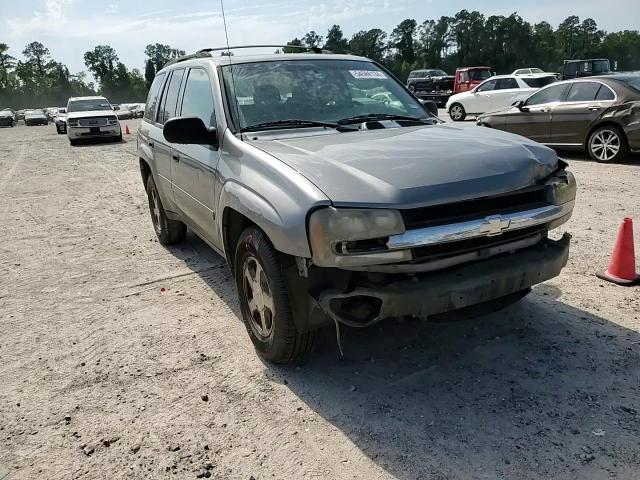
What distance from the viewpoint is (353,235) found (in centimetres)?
264

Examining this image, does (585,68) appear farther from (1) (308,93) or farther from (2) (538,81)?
(1) (308,93)

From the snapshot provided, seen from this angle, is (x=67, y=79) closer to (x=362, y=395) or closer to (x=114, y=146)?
(x=114, y=146)

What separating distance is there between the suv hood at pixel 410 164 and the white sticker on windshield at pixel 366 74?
973 millimetres

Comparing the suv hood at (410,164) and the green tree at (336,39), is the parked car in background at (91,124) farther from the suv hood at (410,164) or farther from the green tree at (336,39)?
the green tree at (336,39)

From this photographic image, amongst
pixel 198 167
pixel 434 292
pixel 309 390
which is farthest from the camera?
pixel 198 167

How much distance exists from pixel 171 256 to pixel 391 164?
3719 mm

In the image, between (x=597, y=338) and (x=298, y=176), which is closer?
(x=298, y=176)

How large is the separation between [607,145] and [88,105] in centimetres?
1894

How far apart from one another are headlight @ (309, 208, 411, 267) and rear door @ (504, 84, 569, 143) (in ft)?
30.6

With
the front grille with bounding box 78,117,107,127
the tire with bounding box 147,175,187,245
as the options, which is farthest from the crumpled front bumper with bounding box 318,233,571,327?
the front grille with bounding box 78,117,107,127

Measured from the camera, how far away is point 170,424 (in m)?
2.97

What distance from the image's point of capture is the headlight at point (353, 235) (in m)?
2.64

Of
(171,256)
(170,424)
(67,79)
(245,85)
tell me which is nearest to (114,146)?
(171,256)

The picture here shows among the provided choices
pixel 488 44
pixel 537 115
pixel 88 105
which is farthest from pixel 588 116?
pixel 488 44
